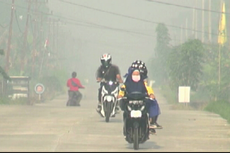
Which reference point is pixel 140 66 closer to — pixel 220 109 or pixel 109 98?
pixel 109 98

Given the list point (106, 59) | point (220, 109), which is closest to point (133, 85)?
point (106, 59)

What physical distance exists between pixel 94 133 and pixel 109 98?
128 inches

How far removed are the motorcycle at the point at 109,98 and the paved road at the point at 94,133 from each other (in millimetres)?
297

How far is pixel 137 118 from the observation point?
757 inches

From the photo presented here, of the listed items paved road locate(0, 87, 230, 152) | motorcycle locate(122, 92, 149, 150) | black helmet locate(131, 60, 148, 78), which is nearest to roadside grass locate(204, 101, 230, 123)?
paved road locate(0, 87, 230, 152)

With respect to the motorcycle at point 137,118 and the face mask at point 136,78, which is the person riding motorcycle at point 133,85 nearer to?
the face mask at point 136,78

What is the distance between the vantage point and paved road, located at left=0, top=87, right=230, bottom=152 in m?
19.5

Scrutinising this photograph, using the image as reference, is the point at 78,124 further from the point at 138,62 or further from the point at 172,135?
the point at 138,62

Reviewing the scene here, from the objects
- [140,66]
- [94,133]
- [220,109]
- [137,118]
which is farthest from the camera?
[220,109]

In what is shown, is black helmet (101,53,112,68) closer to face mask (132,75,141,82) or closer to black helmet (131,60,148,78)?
black helmet (131,60,148,78)

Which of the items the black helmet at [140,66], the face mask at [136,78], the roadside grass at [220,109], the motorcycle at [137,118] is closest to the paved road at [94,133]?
→ the motorcycle at [137,118]

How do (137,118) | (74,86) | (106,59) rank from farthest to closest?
1. (74,86)
2. (106,59)
3. (137,118)

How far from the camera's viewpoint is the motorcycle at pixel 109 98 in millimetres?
25578

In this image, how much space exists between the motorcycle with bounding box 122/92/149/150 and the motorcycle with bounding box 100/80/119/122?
244 inches
